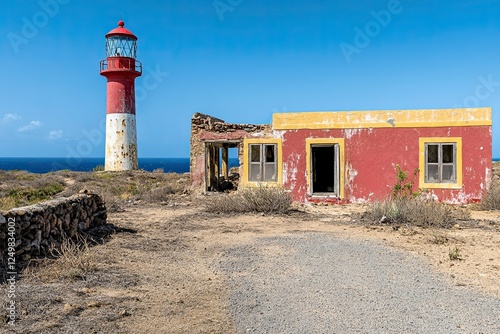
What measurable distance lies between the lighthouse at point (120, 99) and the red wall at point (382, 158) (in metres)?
11.1

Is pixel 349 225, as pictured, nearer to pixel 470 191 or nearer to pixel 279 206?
pixel 279 206

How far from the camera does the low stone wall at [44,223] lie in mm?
6441

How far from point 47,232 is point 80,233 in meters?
1.23

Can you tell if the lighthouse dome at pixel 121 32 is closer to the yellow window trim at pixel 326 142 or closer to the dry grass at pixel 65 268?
the yellow window trim at pixel 326 142

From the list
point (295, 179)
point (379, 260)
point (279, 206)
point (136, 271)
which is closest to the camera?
point (136, 271)

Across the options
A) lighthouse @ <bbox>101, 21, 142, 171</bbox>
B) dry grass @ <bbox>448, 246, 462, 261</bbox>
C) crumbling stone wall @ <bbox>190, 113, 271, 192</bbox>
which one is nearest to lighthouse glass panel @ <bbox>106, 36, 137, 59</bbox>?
lighthouse @ <bbox>101, 21, 142, 171</bbox>

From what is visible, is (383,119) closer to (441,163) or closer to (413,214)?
(441,163)

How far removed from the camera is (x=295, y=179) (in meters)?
15.7

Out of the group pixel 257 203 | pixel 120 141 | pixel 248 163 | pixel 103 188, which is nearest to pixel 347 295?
pixel 257 203

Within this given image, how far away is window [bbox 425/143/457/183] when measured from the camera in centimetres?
1459

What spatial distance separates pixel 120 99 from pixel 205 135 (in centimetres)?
891

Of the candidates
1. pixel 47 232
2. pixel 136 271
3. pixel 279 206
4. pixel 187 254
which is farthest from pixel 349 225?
pixel 47 232

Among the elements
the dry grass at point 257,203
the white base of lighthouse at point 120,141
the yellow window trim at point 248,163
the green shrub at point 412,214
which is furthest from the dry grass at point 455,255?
the white base of lighthouse at point 120,141

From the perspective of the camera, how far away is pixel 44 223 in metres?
7.29
